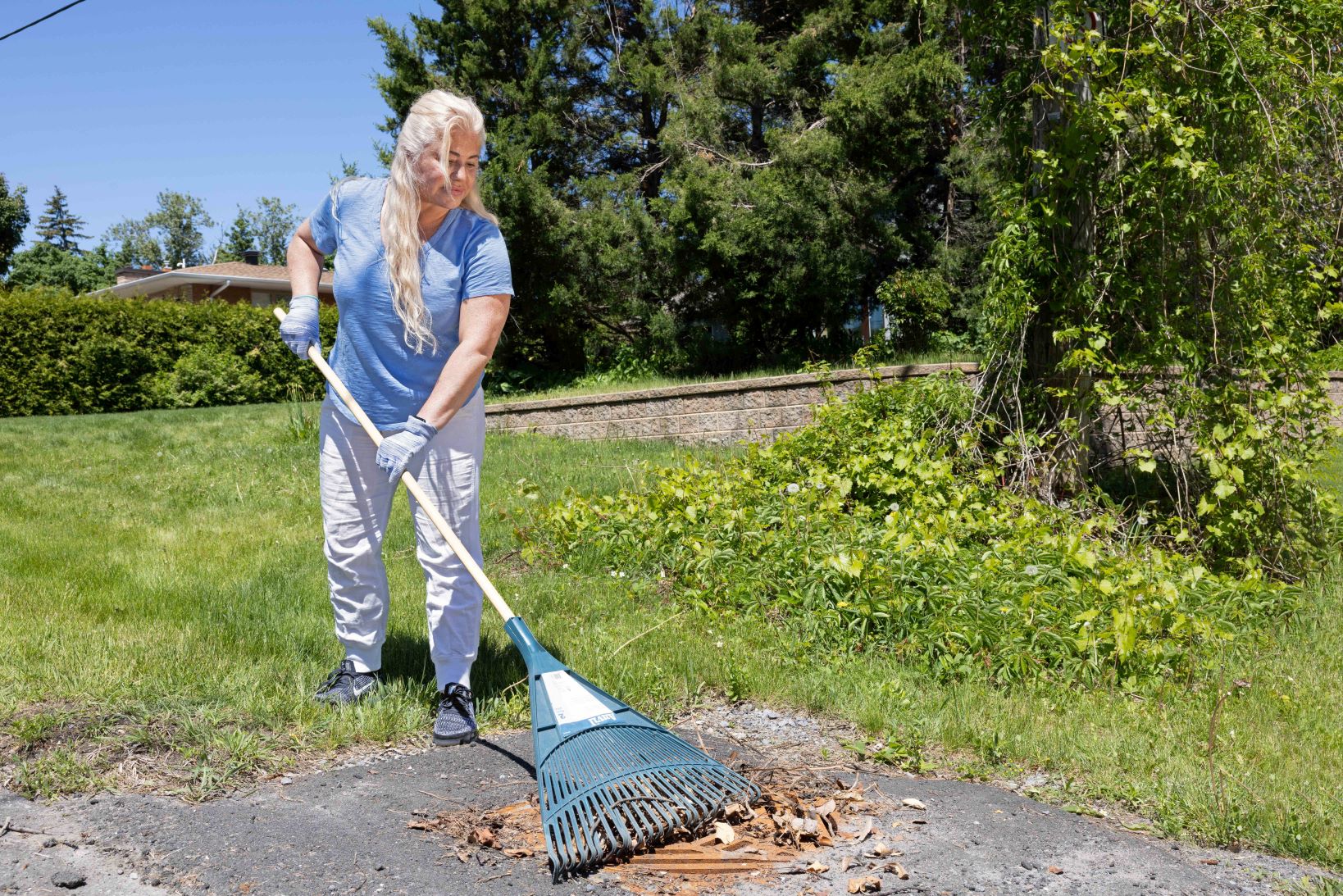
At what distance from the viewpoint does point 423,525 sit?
357cm

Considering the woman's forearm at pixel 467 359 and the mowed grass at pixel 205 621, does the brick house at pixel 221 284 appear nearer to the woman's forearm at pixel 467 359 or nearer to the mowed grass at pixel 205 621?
the mowed grass at pixel 205 621

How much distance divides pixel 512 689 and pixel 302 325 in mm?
1581

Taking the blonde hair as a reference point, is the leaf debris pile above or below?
below

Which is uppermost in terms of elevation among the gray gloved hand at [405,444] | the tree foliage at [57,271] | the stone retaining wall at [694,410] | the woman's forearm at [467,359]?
the tree foliage at [57,271]

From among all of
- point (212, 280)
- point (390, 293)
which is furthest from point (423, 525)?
point (212, 280)

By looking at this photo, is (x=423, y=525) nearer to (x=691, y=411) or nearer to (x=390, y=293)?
(x=390, y=293)

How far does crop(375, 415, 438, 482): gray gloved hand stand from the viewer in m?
3.37

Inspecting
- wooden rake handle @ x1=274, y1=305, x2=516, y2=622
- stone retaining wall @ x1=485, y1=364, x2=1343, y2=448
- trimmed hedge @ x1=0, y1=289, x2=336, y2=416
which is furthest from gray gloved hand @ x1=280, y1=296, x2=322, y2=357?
trimmed hedge @ x1=0, y1=289, x2=336, y2=416

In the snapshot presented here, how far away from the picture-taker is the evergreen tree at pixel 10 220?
4438 cm

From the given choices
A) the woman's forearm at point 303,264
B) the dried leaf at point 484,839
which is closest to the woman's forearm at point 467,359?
the woman's forearm at point 303,264

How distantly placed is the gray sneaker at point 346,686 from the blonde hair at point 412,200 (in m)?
1.25

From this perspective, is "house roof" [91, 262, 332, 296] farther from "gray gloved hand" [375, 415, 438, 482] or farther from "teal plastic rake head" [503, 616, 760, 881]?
"teal plastic rake head" [503, 616, 760, 881]

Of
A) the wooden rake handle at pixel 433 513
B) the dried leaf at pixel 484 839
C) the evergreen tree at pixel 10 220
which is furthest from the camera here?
the evergreen tree at pixel 10 220

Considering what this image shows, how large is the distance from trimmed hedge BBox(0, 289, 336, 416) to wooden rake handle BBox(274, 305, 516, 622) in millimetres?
12374
